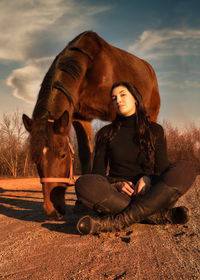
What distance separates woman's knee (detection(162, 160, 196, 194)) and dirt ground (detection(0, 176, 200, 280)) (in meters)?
0.41

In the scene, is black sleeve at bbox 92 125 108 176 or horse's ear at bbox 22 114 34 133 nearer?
black sleeve at bbox 92 125 108 176

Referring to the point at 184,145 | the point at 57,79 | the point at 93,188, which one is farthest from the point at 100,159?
the point at 184,145

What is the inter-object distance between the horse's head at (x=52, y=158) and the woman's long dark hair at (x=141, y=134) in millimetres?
530

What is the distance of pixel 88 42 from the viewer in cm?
450

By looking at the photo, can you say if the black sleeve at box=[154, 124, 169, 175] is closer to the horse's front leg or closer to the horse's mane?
the horse's mane

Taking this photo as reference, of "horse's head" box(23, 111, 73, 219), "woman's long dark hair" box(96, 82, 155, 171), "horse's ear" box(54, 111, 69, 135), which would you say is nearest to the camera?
"woman's long dark hair" box(96, 82, 155, 171)

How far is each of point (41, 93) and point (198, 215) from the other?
2667 mm

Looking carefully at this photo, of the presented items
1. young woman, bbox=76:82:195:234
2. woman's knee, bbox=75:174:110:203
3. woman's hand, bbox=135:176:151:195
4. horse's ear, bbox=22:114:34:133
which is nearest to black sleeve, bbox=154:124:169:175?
young woman, bbox=76:82:195:234

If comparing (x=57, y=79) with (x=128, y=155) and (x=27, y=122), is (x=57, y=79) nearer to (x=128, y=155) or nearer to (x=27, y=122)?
(x=27, y=122)

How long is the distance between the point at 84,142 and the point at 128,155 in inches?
113

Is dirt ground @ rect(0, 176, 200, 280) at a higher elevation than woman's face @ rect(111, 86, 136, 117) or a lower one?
lower

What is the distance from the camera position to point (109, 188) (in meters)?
1.86

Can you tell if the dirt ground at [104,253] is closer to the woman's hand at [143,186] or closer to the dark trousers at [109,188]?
the dark trousers at [109,188]

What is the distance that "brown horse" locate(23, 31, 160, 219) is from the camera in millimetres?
2527
